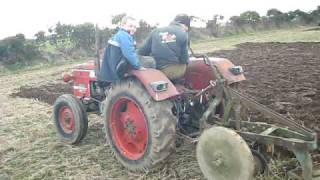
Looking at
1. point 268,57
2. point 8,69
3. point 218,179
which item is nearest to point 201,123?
point 218,179

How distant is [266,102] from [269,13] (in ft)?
76.1

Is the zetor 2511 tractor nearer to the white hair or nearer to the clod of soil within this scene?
the white hair

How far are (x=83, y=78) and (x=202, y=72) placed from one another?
6.13 ft

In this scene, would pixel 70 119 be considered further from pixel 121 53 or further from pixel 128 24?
pixel 128 24

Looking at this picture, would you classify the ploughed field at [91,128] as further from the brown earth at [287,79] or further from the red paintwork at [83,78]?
the red paintwork at [83,78]

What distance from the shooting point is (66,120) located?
621 cm

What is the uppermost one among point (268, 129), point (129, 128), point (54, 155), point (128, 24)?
point (128, 24)

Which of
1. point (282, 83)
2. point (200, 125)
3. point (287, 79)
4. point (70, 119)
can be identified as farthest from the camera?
point (287, 79)

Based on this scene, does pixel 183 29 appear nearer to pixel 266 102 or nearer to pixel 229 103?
pixel 229 103

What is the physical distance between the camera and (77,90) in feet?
21.4

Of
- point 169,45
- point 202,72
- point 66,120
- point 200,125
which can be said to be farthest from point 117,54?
point 66,120

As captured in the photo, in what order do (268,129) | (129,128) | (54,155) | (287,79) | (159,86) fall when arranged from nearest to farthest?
(268,129)
(159,86)
(129,128)
(54,155)
(287,79)

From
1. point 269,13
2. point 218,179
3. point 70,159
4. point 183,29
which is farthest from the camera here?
point 269,13

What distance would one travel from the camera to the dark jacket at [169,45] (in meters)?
4.84
